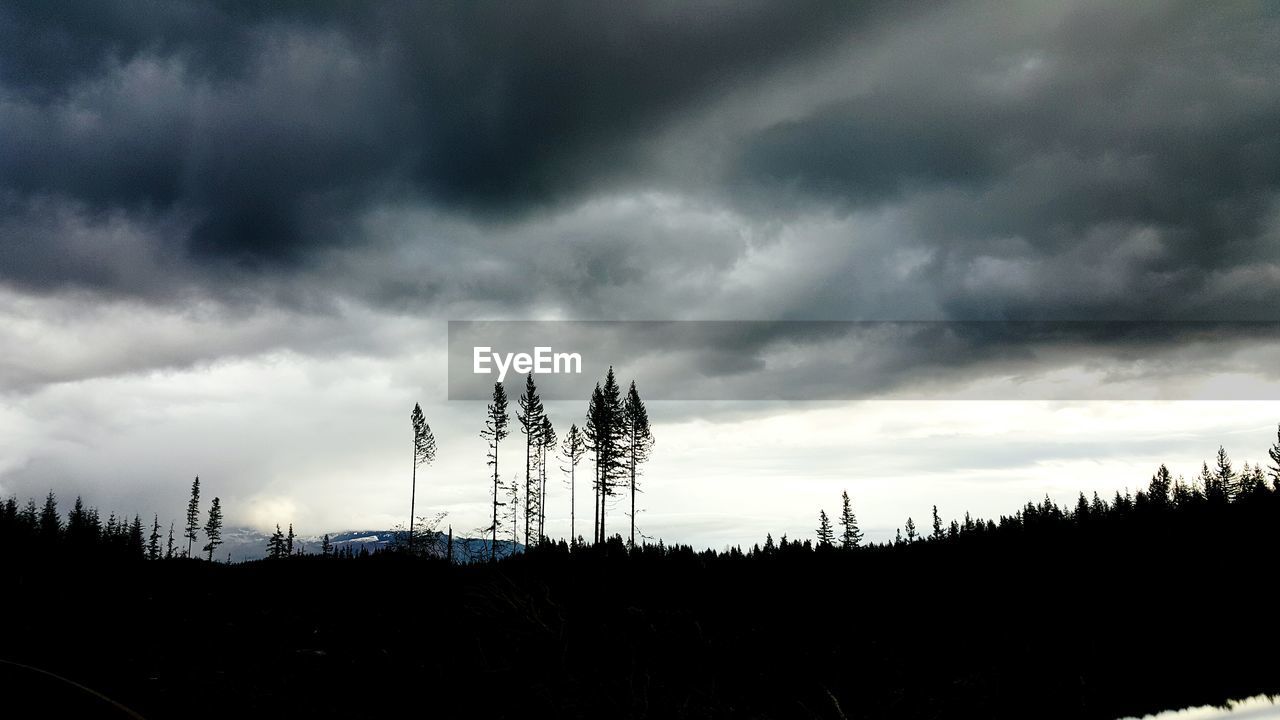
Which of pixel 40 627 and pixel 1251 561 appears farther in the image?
pixel 1251 561

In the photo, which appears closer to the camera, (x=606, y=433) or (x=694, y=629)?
(x=694, y=629)

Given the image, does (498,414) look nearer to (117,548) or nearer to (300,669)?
(117,548)

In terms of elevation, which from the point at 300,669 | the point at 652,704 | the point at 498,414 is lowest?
the point at 652,704

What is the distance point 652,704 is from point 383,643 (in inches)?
168

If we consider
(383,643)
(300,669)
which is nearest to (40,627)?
(300,669)

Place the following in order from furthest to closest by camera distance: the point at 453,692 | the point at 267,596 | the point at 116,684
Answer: the point at 267,596 < the point at 453,692 < the point at 116,684

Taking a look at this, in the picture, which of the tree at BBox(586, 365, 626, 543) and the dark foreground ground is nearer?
the dark foreground ground

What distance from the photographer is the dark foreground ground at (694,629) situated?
30.8 feet

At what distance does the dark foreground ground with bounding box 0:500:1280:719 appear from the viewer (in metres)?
9.40

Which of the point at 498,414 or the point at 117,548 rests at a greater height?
the point at 498,414

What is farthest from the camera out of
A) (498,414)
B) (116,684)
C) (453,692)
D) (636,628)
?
(498,414)

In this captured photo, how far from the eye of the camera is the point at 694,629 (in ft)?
40.4

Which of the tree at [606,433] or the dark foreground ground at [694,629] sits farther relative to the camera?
the tree at [606,433]

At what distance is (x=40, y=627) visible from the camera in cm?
952
